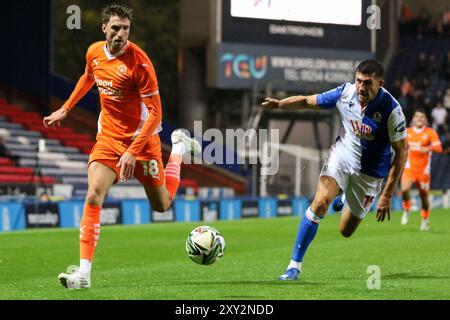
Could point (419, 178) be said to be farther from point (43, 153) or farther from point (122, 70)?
point (43, 153)

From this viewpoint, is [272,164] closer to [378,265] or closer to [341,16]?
[341,16]

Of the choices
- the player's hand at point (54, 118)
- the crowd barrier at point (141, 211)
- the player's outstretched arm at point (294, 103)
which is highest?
the player's outstretched arm at point (294, 103)

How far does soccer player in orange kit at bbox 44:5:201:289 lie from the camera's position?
916cm

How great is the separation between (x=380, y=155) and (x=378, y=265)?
7.61 feet

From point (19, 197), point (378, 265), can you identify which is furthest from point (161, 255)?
point (19, 197)

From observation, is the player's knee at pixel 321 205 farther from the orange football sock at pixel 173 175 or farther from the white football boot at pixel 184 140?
the white football boot at pixel 184 140

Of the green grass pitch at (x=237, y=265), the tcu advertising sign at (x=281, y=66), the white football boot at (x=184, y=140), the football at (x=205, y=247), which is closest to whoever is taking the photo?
the green grass pitch at (x=237, y=265)

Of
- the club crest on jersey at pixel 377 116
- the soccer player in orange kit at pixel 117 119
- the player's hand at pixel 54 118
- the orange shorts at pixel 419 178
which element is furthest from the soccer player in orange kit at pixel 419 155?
the player's hand at pixel 54 118

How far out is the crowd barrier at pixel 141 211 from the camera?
20938 millimetres

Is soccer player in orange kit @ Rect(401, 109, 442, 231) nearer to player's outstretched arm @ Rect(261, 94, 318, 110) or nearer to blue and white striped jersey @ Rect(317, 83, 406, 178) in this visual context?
blue and white striped jersey @ Rect(317, 83, 406, 178)

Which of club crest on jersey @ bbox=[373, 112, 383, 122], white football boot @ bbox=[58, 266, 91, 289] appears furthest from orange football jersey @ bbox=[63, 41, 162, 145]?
club crest on jersey @ bbox=[373, 112, 383, 122]

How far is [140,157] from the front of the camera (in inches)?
387

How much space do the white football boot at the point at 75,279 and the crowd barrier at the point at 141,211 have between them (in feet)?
38.0

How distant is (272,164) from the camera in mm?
32312
